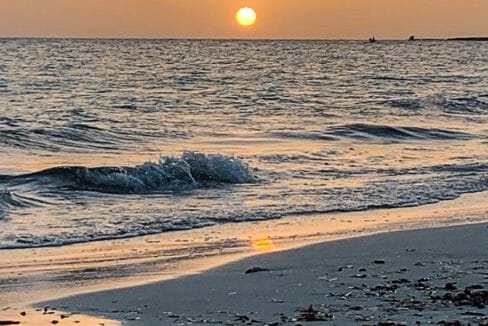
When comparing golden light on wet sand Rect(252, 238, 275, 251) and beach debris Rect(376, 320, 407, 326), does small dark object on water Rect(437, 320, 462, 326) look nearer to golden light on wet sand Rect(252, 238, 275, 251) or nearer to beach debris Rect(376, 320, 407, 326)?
beach debris Rect(376, 320, 407, 326)

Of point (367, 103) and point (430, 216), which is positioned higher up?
point (367, 103)

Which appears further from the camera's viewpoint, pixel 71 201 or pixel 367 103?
pixel 367 103

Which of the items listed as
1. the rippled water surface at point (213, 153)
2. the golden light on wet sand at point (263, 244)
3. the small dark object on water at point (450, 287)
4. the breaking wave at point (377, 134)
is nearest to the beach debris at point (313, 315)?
the small dark object on water at point (450, 287)

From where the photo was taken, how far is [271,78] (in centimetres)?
4841

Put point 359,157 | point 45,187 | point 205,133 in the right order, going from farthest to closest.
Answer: point 205,133
point 359,157
point 45,187

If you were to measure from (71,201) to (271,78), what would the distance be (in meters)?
36.4

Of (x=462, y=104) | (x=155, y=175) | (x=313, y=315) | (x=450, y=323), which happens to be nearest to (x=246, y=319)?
(x=313, y=315)

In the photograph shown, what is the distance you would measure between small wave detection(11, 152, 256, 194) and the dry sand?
18.1ft

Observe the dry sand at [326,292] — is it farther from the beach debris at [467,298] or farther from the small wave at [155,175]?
the small wave at [155,175]

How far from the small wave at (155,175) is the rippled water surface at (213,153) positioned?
0.10ft

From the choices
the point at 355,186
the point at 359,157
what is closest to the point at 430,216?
the point at 355,186

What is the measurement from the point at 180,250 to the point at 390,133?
49.4 feet

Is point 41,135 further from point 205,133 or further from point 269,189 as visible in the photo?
point 269,189

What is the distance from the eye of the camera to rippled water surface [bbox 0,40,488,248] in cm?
1171
